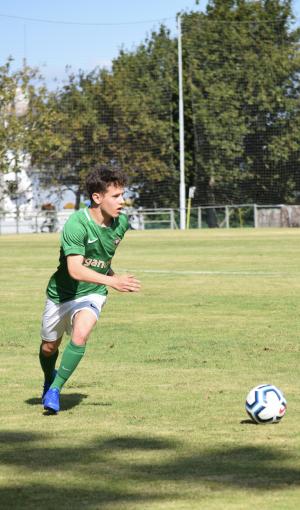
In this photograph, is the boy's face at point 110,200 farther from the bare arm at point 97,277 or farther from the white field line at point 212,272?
the white field line at point 212,272

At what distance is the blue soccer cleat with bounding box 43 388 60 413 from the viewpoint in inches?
315

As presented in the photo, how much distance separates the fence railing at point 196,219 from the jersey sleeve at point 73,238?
5277 centimetres

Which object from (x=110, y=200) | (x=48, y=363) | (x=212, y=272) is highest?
(x=110, y=200)

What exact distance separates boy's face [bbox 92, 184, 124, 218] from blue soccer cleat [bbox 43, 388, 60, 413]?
52.8 inches

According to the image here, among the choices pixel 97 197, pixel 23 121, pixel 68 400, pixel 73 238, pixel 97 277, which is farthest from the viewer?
pixel 23 121

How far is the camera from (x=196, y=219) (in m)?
68.2

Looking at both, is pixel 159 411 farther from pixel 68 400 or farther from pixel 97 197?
pixel 97 197

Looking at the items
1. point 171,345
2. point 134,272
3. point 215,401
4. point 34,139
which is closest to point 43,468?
point 215,401

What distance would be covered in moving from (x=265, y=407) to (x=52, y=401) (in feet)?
4.95

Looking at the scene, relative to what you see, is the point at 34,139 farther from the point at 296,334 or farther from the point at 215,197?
the point at 296,334

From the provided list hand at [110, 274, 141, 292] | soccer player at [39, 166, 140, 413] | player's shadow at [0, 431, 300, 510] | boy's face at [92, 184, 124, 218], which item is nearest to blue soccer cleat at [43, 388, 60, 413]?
soccer player at [39, 166, 140, 413]

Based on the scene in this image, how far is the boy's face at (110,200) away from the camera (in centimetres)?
834

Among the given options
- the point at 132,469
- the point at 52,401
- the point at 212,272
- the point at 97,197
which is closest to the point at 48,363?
the point at 52,401

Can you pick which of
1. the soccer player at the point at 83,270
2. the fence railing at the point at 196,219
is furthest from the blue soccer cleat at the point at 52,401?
the fence railing at the point at 196,219
